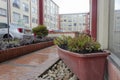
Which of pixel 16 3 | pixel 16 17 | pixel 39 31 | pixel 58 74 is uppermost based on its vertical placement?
pixel 16 3

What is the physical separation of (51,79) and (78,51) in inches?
25.0

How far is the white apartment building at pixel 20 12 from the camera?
18.5 meters

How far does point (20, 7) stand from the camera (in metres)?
22.2

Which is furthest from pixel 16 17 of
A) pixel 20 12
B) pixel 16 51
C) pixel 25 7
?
pixel 16 51

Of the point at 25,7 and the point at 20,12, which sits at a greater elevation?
the point at 25,7

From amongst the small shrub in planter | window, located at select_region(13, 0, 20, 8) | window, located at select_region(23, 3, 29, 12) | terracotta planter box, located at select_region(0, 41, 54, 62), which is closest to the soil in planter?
terracotta planter box, located at select_region(0, 41, 54, 62)

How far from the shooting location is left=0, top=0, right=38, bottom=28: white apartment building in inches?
726

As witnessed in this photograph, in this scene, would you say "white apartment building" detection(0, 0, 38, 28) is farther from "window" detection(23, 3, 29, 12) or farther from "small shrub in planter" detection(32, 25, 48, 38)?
"small shrub in planter" detection(32, 25, 48, 38)

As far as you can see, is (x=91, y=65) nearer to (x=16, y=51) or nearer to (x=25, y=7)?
(x=16, y=51)

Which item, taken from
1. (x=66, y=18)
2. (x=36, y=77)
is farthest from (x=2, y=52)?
(x=66, y=18)

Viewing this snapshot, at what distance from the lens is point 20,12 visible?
2216 centimetres

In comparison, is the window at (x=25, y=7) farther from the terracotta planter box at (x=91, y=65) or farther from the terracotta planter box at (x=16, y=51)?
the terracotta planter box at (x=91, y=65)

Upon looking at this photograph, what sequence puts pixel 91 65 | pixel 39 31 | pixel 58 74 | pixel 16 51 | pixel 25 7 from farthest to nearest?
pixel 25 7 < pixel 39 31 < pixel 16 51 < pixel 58 74 < pixel 91 65

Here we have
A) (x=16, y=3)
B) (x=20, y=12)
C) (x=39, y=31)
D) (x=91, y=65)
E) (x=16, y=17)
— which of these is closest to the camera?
(x=91, y=65)
